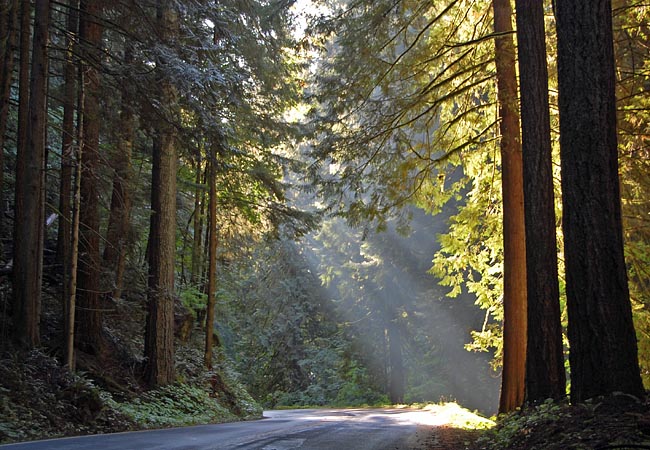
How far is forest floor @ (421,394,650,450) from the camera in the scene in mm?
4863

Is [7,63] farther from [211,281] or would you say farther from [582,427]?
[582,427]

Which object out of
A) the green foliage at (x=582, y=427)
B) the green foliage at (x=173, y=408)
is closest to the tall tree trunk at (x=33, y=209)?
the green foliage at (x=173, y=408)

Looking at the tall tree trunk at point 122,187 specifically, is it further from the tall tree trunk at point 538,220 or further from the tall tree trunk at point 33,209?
the tall tree trunk at point 538,220

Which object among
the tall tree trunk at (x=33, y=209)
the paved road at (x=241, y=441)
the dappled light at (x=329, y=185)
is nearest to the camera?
the dappled light at (x=329, y=185)

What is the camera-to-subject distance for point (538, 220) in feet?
30.7

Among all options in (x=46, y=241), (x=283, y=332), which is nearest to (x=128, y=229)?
(x=46, y=241)

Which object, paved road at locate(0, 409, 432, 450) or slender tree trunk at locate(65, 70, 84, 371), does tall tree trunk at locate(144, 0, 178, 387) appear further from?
paved road at locate(0, 409, 432, 450)

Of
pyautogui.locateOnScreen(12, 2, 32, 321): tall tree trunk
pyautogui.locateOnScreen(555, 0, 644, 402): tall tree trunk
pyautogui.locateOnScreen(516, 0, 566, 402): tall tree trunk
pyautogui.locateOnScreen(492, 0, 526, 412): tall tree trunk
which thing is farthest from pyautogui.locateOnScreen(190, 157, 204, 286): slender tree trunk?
pyautogui.locateOnScreen(555, 0, 644, 402): tall tree trunk

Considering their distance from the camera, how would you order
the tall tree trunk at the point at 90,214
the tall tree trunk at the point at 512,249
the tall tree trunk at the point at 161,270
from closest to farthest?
the tall tree trunk at the point at 512,249
the tall tree trunk at the point at 90,214
the tall tree trunk at the point at 161,270

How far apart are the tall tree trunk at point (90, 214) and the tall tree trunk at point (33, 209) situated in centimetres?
119

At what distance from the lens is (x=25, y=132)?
38.3 ft

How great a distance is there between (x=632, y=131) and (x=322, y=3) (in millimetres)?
7922

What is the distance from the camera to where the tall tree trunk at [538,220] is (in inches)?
356

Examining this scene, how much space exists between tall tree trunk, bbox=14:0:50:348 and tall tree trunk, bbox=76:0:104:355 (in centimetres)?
119
